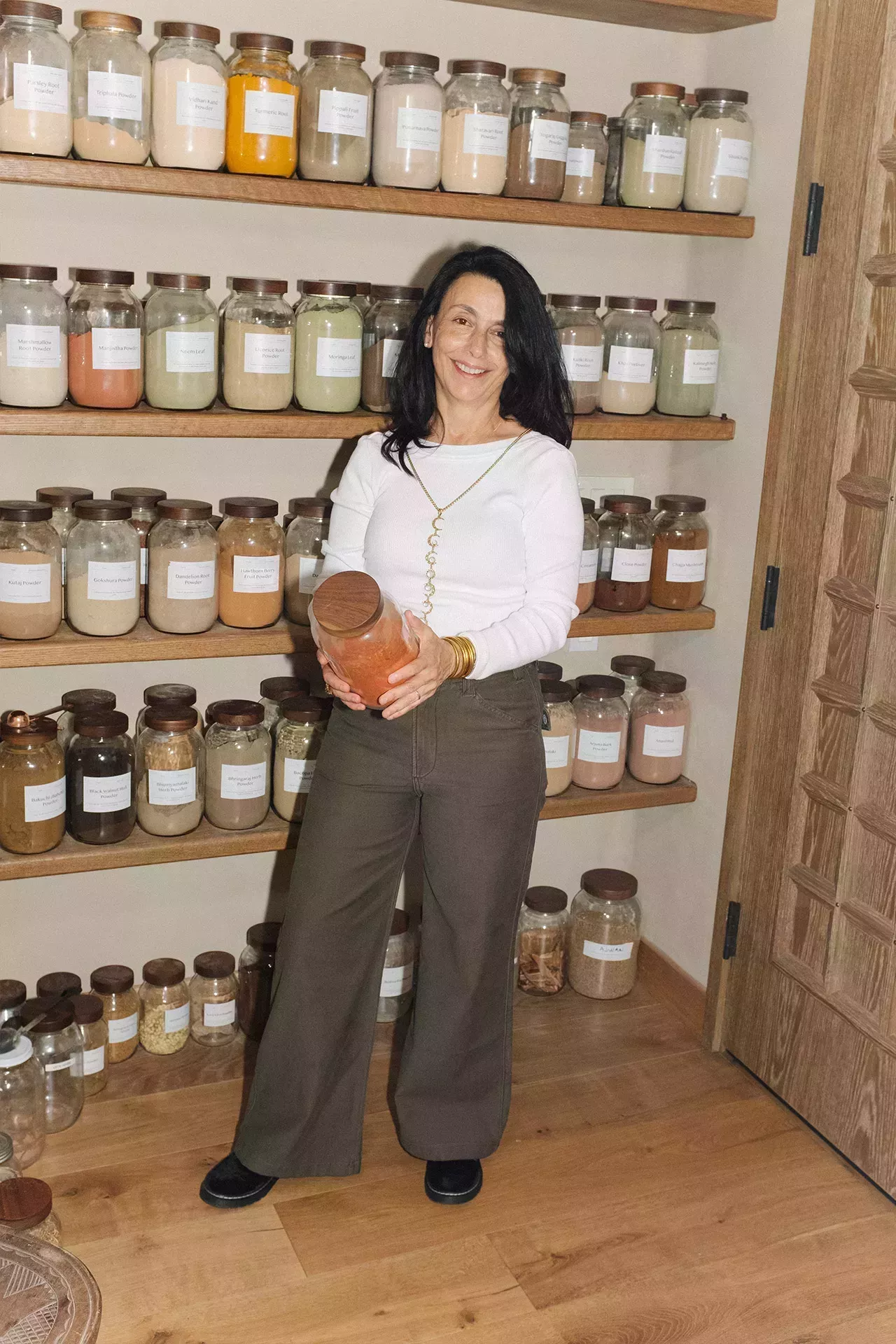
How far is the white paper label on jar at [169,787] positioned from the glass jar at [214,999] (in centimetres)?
40

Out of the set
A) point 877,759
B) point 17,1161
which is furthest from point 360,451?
point 17,1161

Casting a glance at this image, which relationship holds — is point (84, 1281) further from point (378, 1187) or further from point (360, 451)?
point (360, 451)

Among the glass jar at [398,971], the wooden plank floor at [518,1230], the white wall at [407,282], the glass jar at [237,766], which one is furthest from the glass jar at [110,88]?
the wooden plank floor at [518,1230]

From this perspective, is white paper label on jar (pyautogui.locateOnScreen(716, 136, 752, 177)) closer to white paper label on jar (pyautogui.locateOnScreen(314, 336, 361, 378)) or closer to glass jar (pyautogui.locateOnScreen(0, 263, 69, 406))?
white paper label on jar (pyautogui.locateOnScreen(314, 336, 361, 378))

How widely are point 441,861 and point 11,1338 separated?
0.83m

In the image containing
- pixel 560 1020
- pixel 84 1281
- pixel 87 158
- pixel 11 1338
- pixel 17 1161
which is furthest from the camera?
pixel 560 1020

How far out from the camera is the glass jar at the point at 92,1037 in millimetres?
2305

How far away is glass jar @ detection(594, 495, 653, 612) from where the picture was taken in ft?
8.05

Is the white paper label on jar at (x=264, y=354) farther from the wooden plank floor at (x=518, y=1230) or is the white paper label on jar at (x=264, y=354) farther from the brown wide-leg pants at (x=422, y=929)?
the wooden plank floor at (x=518, y=1230)

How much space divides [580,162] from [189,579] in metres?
0.96

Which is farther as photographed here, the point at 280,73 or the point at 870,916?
the point at 870,916

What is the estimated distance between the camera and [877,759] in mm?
2143

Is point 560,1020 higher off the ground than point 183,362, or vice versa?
point 183,362

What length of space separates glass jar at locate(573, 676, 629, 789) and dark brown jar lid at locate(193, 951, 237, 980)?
0.75 m
